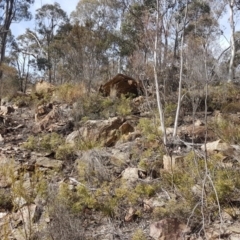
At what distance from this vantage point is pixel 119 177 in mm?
4805

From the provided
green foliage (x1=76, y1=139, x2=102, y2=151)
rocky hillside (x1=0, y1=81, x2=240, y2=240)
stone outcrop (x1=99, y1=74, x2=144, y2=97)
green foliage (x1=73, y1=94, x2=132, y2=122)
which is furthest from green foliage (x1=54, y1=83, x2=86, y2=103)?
green foliage (x1=76, y1=139, x2=102, y2=151)

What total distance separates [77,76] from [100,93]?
155 cm

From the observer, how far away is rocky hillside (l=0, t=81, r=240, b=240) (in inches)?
145

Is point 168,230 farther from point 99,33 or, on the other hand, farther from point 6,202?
point 99,33

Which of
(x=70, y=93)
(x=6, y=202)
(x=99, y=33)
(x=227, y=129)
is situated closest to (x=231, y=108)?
(x=227, y=129)

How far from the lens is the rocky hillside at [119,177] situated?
145 inches

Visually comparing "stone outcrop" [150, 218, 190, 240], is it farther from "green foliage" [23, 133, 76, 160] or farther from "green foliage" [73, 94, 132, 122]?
"green foliage" [73, 94, 132, 122]

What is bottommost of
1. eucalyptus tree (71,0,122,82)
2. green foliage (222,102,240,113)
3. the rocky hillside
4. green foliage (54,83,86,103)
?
the rocky hillside

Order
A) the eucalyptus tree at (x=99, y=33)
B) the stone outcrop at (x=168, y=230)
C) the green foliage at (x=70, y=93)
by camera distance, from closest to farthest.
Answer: the stone outcrop at (x=168, y=230), the green foliage at (x=70, y=93), the eucalyptus tree at (x=99, y=33)

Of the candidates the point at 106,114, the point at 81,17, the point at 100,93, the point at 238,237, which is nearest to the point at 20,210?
the point at 238,237

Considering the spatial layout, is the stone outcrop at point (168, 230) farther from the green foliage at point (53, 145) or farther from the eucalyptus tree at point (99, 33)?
the eucalyptus tree at point (99, 33)

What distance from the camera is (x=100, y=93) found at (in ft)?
28.0

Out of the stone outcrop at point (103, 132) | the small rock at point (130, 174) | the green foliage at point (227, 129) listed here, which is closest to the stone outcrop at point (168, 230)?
the small rock at point (130, 174)

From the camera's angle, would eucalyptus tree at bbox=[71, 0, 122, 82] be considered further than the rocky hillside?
Yes
